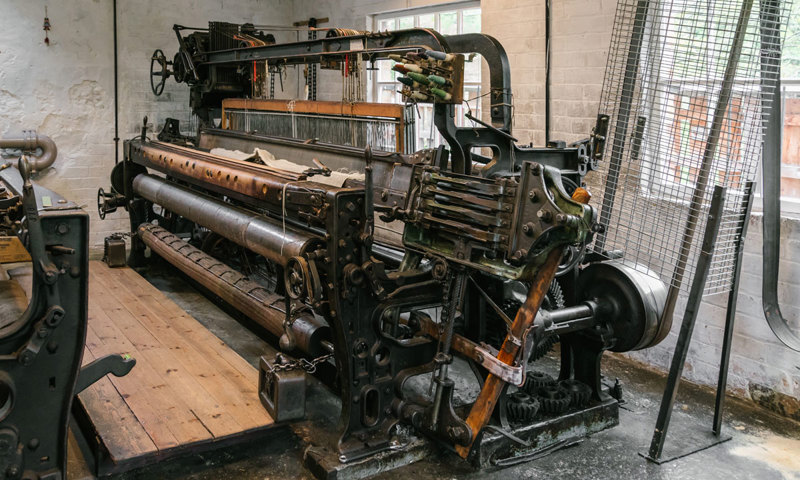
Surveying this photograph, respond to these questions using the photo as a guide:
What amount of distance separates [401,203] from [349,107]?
1.19 meters

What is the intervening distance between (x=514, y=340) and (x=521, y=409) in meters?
0.51

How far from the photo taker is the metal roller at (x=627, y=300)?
3.12 metres

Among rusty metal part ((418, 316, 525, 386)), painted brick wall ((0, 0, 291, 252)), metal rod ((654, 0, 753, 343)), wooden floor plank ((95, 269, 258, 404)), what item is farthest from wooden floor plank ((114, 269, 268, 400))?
painted brick wall ((0, 0, 291, 252))

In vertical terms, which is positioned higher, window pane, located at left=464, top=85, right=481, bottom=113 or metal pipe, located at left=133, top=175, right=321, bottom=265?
window pane, located at left=464, top=85, right=481, bottom=113

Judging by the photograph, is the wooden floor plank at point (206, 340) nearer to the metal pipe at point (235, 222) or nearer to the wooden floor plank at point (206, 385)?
the wooden floor plank at point (206, 385)

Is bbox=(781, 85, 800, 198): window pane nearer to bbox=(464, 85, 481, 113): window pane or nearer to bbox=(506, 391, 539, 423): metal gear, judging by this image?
bbox=(506, 391, 539, 423): metal gear

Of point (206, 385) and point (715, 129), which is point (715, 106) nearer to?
point (715, 129)

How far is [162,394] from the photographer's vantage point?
309cm

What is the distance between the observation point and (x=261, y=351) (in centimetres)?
423

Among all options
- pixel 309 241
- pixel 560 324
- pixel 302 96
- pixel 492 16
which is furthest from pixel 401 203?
pixel 302 96

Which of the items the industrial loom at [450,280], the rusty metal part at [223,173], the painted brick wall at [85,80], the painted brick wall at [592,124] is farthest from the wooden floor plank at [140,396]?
the painted brick wall at [85,80]

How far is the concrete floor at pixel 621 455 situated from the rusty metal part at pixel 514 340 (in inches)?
9.4

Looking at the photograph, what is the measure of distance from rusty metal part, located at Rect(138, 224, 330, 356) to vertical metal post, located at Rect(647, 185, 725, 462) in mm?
1509

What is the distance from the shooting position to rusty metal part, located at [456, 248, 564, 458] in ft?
8.76
